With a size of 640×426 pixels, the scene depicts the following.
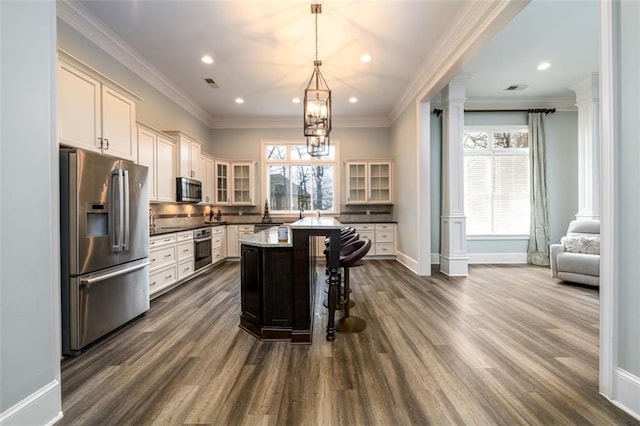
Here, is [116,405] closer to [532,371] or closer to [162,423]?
[162,423]

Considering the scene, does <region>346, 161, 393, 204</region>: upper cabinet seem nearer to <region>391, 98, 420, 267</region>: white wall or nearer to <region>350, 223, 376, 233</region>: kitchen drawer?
<region>391, 98, 420, 267</region>: white wall

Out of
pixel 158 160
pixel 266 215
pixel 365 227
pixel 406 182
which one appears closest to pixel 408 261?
pixel 365 227

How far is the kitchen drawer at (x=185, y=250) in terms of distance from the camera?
4516mm

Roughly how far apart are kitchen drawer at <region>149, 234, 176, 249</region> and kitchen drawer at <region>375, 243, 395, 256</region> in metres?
4.33

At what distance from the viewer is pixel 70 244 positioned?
2379 mm

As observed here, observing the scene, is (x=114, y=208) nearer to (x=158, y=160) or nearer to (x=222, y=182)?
(x=158, y=160)

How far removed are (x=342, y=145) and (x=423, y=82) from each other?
2800 millimetres

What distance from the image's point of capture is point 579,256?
4.46 metres

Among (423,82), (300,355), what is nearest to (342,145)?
(423,82)

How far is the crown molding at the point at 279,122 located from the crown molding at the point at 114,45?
57.6 inches

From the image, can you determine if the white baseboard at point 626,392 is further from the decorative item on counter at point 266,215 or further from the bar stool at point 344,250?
the decorative item on counter at point 266,215

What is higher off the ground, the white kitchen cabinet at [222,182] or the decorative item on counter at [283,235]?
the white kitchen cabinet at [222,182]

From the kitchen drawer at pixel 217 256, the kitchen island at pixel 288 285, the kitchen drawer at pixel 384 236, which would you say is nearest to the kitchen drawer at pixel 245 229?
the kitchen drawer at pixel 217 256

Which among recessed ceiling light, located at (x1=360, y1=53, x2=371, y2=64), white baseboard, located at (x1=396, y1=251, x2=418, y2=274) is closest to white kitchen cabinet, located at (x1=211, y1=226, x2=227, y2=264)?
white baseboard, located at (x1=396, y1=251, x2=418, y2=274)
